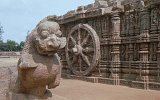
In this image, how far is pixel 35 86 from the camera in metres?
4.27

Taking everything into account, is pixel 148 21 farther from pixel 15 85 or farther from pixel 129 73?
pixel 15 85

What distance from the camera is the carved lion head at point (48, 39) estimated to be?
13.1ft

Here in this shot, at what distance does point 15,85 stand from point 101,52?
31.8ft

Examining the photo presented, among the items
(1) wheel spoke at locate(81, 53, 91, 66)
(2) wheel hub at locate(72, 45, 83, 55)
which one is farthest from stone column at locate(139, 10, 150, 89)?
(2) wheel hub at locate(72, 45, 83, 55)

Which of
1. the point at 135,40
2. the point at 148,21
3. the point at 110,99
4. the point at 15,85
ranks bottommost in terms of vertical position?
the point at 110,99

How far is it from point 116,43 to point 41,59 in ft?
29.7

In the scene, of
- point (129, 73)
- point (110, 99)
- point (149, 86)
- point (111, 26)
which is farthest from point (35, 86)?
point (111, 26)

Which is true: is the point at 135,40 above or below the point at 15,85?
above

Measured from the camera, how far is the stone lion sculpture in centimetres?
403

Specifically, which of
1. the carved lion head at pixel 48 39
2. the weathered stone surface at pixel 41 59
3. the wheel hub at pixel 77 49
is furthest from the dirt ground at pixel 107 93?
the carved lion head at pixel 48 39

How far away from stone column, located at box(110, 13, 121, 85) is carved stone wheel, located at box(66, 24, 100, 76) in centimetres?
105

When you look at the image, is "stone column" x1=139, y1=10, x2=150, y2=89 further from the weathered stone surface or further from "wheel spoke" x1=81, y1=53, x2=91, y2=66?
the weathered stone surface

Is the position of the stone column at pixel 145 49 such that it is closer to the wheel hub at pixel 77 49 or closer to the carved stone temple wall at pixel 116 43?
the carved stone temple wall at pixel 116 43

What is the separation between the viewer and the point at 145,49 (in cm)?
1150
